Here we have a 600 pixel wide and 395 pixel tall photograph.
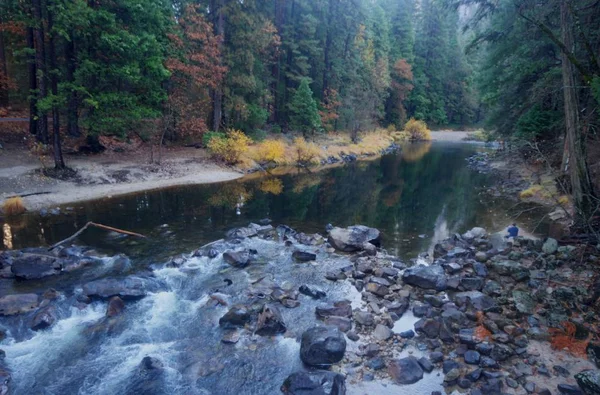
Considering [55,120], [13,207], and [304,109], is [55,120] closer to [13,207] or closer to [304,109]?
[13,207]

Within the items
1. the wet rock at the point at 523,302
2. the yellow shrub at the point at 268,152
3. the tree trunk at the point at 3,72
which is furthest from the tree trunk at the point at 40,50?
the wet rock at the point at 523,302

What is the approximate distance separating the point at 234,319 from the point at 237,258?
3.33m

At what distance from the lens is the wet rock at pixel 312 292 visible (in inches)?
350

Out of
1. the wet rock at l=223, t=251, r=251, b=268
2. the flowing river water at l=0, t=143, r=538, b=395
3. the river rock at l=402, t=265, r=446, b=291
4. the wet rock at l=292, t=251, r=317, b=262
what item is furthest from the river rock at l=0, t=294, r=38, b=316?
the river rock at l=402, t=265, r=446, b=291

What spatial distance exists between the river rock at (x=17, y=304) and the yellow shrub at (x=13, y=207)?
26.3ft

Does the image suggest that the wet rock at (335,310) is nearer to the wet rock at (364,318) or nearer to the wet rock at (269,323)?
the wet rock at (364,318)

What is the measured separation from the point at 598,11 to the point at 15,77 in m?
32.7

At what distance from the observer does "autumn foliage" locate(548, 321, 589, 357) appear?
6137mm

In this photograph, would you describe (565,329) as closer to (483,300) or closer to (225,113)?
(483,300)

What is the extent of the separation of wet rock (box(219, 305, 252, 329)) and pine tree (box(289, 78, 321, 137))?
96.2 ft

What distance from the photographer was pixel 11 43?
2391cm

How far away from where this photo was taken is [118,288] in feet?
28.9

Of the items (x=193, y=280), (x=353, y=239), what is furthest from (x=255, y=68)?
(x=193, y=280)

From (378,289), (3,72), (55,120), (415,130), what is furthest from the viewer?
(415,130)
